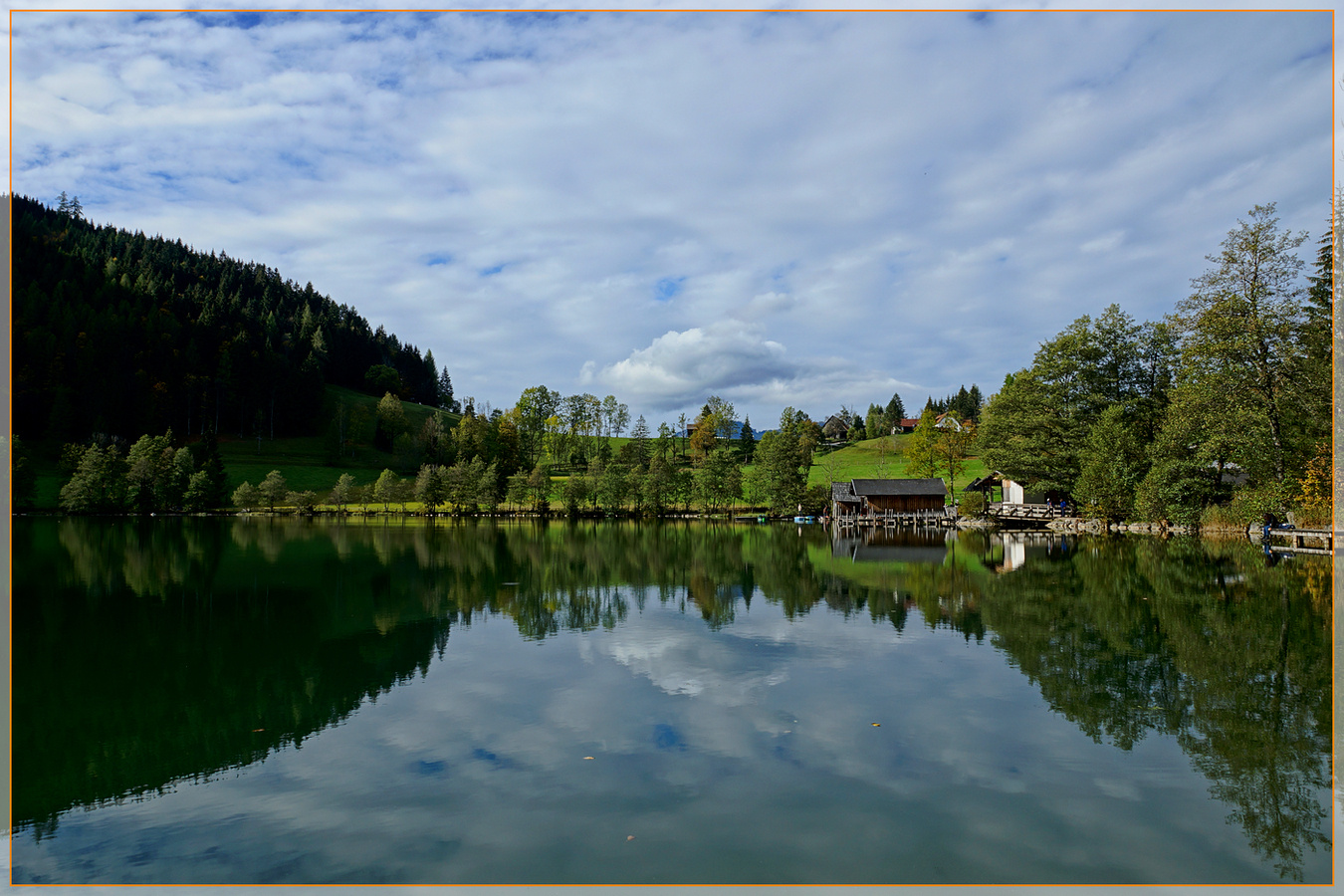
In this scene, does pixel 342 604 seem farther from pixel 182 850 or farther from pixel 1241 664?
pixel 1241 664

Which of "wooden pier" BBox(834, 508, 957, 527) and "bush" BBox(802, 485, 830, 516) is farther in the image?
"bush" BBox(802, 485, 830, 516)

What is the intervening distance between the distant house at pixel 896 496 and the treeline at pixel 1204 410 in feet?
33.8

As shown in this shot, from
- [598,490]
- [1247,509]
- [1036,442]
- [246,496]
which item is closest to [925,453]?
[1036,442]

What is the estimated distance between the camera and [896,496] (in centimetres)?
6356

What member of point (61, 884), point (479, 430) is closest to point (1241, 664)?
point (61, 884)

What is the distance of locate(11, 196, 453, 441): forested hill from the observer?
3226 inches

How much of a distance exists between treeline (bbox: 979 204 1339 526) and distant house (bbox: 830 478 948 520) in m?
10.3

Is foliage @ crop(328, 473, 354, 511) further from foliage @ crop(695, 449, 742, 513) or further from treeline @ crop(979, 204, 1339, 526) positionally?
treeline @ crop(979, 204, 1339, 526)

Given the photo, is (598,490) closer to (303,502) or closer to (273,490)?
(303,502)

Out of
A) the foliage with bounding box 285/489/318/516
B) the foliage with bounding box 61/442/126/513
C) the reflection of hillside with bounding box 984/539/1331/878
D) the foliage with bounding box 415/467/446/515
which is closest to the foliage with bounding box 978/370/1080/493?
the reflection of hillside with bounding box 984/539/1331/878

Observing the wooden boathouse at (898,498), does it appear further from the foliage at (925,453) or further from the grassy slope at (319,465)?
the grassy slope at (319,465)

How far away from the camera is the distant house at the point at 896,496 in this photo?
63438 millimetres

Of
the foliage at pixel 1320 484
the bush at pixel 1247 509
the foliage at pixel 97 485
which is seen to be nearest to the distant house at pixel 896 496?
the bush at pixel 1247 509

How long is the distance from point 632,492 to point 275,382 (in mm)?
54323
